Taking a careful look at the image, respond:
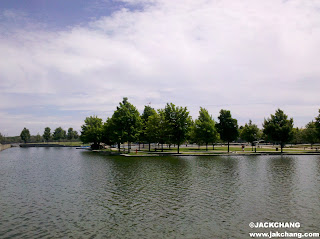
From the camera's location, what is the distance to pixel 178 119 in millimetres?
74938

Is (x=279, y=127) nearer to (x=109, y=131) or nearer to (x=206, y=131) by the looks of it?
(x=206, y=131)

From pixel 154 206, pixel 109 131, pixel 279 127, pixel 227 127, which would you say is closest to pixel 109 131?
pixel 109 131

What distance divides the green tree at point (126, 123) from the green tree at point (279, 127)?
39638 millimetres

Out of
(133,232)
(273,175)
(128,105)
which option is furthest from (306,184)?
(128,105)

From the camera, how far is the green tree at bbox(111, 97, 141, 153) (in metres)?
79.8

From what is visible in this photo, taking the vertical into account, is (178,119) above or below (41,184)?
above

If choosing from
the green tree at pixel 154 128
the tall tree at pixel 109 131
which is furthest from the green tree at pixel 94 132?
the green tree at pixel 154 128

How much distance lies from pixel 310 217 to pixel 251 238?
589 centimetres

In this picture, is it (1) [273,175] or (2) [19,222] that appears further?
(1) [273,175]

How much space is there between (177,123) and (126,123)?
16561 millimetres

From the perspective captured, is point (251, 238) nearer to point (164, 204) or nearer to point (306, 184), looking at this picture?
point (164, 204)

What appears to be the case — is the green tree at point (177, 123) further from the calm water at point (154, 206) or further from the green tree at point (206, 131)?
the calm water at point (154, 206)

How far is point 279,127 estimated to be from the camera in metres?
75.4

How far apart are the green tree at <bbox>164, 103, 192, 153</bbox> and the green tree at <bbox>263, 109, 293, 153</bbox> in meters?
24.3
